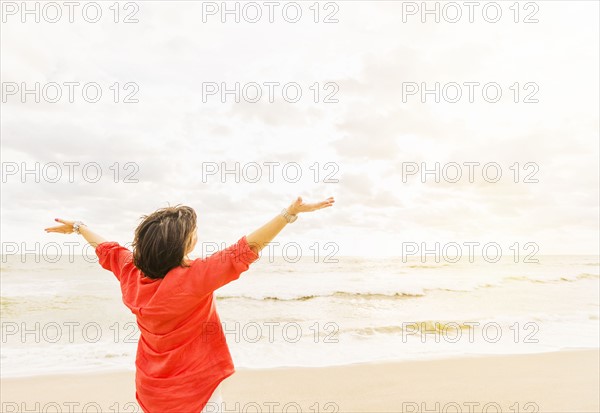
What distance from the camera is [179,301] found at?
190 cm

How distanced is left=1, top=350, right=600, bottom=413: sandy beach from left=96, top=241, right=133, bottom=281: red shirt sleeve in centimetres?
332

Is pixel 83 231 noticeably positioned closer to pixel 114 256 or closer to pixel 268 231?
pixel 114 256

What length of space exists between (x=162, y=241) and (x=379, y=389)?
4355 mm

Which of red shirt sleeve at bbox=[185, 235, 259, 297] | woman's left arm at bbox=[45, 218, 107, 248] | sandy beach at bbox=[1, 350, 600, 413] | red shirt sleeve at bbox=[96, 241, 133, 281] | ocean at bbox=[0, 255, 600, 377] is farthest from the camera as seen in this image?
ocean at bbox=[0, 255, 600, 377]

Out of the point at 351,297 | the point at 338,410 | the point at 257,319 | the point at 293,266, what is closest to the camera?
the point at 338,410

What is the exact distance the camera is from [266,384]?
5711 mm

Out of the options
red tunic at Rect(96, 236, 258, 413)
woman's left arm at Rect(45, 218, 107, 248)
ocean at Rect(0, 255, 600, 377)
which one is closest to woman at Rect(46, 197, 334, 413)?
red tunic at Rect(96, 236, 258, 413)

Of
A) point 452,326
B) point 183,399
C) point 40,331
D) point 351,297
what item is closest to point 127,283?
point 183,399

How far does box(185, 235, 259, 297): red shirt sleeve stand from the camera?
1.83 m

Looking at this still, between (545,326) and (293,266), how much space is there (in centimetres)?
1946

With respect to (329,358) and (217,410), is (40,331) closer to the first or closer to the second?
(329,358)

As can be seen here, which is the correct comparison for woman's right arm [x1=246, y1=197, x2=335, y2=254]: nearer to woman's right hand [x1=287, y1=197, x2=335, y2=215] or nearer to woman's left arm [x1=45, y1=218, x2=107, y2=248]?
woman's right hand [x1=287, y1=197, x2=335, y2=215]

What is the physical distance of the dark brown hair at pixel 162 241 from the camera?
1905 mm

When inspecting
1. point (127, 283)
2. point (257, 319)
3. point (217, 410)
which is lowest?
point (257, 319)
